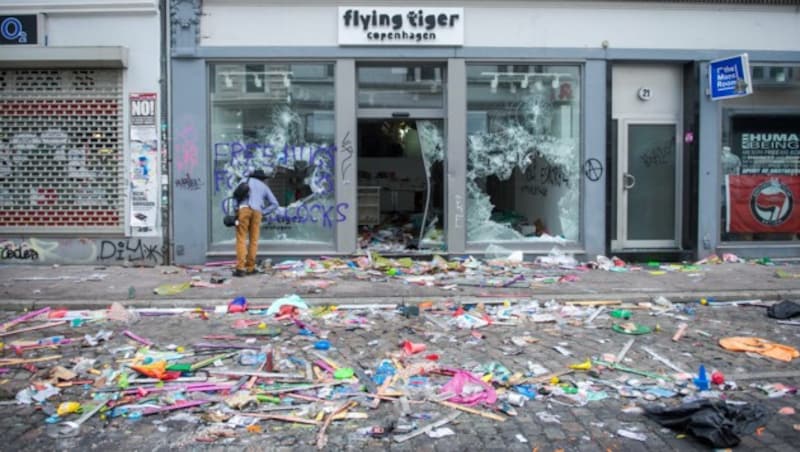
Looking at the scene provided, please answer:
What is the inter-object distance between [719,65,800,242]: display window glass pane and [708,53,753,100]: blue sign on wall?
0.65 meters

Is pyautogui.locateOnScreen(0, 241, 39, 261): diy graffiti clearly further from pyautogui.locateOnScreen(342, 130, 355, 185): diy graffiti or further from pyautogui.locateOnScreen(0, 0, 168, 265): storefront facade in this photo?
pyautogui.locateOnScreen(342, 130, 355, 185): diy graffiti

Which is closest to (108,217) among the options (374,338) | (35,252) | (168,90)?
(35,252)

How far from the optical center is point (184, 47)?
36.2 feet

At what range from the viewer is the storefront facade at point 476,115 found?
11.2 meters

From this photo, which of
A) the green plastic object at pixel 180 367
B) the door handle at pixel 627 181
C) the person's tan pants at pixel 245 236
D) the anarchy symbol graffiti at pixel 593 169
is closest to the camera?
the green plastic object at pixel 180 367

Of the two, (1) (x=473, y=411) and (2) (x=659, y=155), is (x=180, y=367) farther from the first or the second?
(2) (x=659, y=155)

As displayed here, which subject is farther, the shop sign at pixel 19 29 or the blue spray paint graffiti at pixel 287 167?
the blue spray paint graffiti at pixel 287 167

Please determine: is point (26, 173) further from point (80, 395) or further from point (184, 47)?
point (80, 395)

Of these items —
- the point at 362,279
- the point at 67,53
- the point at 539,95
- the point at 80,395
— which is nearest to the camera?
the point at 80,395

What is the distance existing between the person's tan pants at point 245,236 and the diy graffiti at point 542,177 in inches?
199

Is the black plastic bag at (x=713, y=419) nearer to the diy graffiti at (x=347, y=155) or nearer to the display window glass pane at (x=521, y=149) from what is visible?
the display window glass pane at (x=521, y=149)

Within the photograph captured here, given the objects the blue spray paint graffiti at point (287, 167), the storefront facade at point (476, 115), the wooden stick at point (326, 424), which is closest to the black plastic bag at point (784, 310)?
the storefront facade at point (476, 115)

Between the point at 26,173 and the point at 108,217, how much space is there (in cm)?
171

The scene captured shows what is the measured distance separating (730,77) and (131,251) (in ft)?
36.1
